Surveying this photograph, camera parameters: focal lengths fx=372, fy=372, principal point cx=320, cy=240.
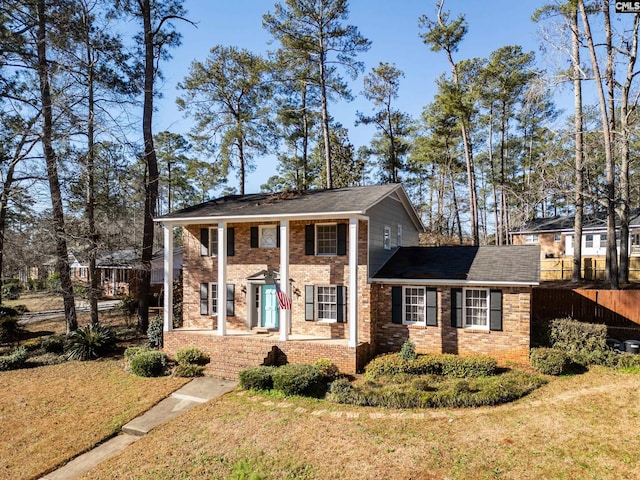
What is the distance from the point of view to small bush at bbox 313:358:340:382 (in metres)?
11.8

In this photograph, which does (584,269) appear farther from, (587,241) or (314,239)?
(314,239)

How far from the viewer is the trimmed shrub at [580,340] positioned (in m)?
12.1

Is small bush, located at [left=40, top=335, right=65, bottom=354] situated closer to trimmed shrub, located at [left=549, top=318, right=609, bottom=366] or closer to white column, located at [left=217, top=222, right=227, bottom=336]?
white column, located at [left=217, top=222, right=227, bottom=336]

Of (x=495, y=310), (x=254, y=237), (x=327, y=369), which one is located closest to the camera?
(x=327, y=369)

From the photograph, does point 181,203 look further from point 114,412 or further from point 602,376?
point 602,376

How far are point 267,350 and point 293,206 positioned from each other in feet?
18.2

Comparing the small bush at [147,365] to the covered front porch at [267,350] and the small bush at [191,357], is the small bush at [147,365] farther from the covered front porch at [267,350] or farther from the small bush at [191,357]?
the covered front porch at [267,350]

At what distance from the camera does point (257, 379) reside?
11328mm

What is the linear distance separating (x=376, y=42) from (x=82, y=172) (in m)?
17.3

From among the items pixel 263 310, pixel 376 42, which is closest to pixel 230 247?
pixel 263 310

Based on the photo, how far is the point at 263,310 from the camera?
15.9 meters

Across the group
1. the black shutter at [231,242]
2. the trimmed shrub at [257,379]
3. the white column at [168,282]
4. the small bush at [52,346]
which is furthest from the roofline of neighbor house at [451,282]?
the small bush at [52,346]

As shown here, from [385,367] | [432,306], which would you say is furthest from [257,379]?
[432,306]

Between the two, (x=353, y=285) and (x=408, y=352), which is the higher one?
(x=353, y=285)
